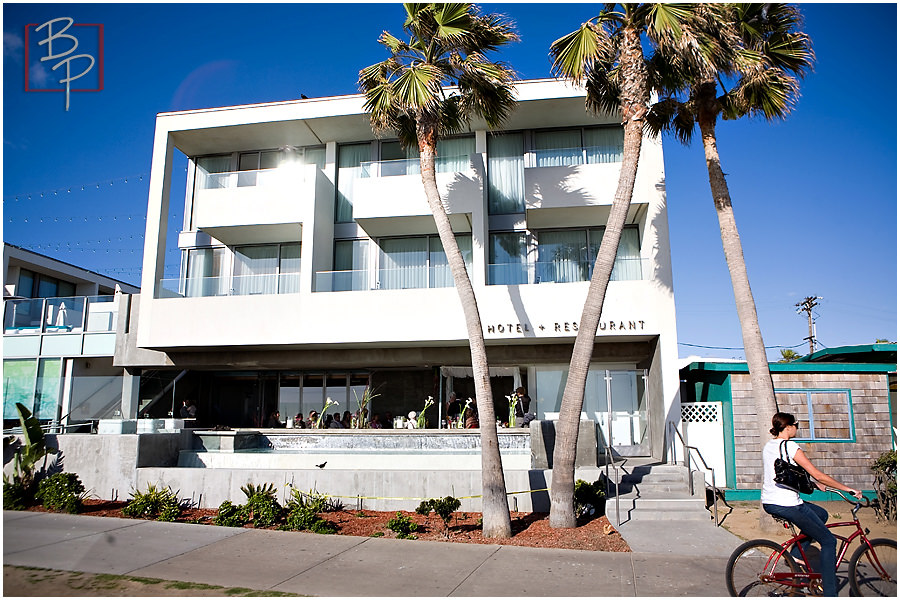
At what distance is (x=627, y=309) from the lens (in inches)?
690

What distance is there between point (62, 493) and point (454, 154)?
13.8 meters

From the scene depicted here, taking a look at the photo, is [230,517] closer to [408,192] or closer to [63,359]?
[408,192]

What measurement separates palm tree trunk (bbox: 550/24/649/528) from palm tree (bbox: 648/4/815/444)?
115cm

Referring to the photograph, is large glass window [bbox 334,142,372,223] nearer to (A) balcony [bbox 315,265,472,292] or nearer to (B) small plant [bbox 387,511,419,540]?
(A) balcony [bbox 315,265,472,292]

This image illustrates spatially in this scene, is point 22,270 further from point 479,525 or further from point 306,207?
point 479,525

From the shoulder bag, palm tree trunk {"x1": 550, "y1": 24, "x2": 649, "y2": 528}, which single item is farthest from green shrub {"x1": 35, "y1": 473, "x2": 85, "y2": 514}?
the shoulder bag

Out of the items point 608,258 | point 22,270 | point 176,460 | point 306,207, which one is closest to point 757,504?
point 608,258

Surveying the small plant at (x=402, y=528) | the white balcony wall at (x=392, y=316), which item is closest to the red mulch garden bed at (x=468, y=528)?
the small plant at (x=402, y=528)

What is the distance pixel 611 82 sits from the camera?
13.1 meters

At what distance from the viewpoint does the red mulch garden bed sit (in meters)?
9.96

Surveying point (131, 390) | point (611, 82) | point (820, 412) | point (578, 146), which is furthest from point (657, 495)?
point (131, 390)

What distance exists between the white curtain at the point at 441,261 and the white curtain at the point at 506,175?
1.27 m

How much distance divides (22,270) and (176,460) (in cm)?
2055

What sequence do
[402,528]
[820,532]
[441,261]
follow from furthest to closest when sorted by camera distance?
[441,261]
[402,528]
[820,532]
